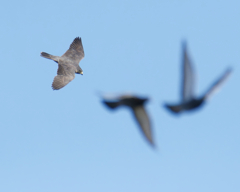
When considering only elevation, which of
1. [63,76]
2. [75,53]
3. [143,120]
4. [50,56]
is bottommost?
[143,120]

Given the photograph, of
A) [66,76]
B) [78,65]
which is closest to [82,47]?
[78,65]

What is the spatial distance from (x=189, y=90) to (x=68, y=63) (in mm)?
16003

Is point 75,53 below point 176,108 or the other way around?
the other way around

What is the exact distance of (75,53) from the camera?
27.6m

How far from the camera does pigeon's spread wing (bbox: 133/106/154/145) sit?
35.9 ft

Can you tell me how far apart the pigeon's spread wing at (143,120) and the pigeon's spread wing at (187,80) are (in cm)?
121

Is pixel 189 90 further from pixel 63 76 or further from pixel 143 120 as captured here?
pixel 63 76

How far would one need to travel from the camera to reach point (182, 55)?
9.70 meters

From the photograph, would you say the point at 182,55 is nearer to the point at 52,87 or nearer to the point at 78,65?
the point at 52,87

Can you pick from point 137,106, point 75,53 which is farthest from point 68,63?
point 137,106

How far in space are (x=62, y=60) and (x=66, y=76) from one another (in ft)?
6.78

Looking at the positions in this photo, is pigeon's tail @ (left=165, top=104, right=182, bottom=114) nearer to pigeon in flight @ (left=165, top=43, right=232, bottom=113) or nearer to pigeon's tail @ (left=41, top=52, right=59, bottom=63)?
pigeon in flight @ (left=165, top=43, right=232, bottom=113)

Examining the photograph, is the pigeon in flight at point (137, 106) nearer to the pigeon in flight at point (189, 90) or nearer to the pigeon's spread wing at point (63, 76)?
the pigeon in flight at point (189, 90)

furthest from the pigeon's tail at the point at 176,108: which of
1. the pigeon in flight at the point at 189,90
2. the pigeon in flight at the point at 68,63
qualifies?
the pigeon in flight at the point at 68,63
